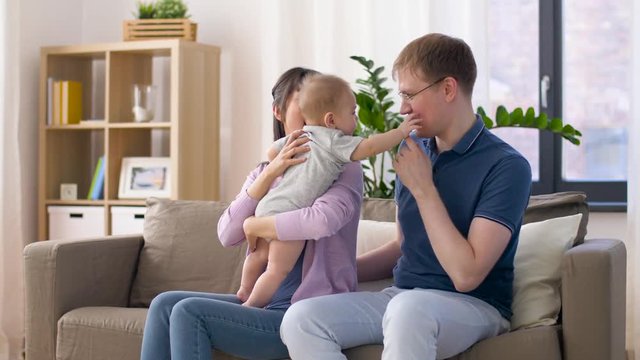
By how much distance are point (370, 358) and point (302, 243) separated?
317 mm

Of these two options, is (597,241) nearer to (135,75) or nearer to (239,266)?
(239,266)

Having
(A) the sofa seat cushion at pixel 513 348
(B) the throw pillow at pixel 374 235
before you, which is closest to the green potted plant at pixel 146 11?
(B) the throw pillow at pixel 374 235

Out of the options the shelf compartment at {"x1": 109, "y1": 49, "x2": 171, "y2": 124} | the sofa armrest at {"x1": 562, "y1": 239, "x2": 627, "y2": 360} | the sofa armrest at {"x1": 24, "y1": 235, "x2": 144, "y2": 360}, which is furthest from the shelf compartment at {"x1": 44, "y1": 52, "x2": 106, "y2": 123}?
the sofa armrest at {"x1": 562, "y1": 239, "x2": 627, "y2": 360}

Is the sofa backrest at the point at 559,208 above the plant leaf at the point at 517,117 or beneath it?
beneath

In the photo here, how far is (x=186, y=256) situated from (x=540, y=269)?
1.20 meters

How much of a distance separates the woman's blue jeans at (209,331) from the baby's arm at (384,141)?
0.42m

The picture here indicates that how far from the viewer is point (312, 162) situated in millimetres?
2316

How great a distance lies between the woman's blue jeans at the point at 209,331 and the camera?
2170mm

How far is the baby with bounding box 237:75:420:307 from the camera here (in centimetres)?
228

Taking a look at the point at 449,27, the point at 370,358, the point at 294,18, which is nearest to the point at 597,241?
the point at 370,358

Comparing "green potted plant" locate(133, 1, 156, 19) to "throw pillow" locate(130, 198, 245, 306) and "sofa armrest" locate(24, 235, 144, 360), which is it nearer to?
"throw pillow" locate(130, 198, 245, 306)

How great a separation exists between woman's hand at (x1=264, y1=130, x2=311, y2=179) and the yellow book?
8.47 feet

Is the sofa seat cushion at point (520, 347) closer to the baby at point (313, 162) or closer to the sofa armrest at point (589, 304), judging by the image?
the sofa armrest at point (589, 304)

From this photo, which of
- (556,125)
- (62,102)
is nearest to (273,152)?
(556,125)
